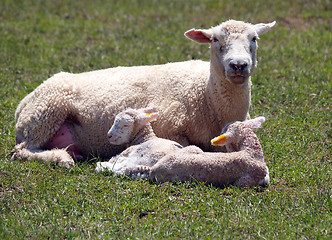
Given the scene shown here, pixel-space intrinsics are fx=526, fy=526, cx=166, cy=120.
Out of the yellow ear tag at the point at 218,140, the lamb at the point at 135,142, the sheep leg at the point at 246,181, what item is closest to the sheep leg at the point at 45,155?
the lamb at the point at 135,142

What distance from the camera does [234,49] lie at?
587 centimetres

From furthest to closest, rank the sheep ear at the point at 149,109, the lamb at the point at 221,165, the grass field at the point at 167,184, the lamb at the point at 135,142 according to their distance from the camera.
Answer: the sheep ear at the point at 149,109 → the lamb at the point at 135,142 → the lamb at the point at 221,165 → the grass field at the point at 167,184

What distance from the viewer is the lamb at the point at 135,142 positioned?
5.86 metres

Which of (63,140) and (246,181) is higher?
(246,181)

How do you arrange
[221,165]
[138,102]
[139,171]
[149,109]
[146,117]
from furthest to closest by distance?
[138,102] < [149,109] < [146,117] < [139,171] < [221,165]

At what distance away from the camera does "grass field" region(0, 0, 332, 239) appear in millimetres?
4801

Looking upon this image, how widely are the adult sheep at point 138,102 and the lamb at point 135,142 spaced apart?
238mm

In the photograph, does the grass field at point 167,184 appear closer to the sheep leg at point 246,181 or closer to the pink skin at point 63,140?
the sheep leg at point 246,181

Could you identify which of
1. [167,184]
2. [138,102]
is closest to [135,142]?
[138,102]

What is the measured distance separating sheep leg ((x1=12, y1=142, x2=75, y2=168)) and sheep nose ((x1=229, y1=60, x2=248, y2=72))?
7.21 ft

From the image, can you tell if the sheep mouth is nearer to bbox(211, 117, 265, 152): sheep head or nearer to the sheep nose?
the sheep nose

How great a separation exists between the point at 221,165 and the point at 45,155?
7.40 feet

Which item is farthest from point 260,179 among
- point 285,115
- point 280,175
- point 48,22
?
point 48,22

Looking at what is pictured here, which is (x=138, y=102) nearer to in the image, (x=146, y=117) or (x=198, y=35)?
(x=146, y=117)
